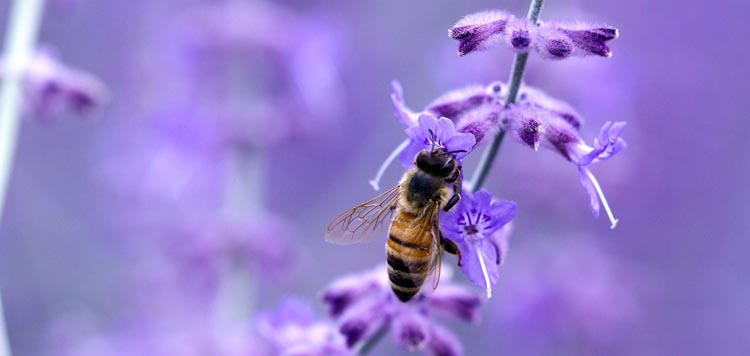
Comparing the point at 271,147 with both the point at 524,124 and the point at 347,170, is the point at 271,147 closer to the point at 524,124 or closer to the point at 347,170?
the point at 347,170

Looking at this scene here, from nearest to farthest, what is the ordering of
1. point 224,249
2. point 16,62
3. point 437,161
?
point 437,161 < point 16,62 < point 224,249

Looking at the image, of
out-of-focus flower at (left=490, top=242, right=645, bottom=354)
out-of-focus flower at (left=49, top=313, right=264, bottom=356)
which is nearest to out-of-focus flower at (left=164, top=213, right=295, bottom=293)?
out-of-focus flower at (left=49, top=313, right=264, bottom=356)

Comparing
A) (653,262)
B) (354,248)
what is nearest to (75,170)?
(354,248)

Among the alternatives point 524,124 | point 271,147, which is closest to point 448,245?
point 524,124

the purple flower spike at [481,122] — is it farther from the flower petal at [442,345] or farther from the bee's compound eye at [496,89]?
the flower petal at [442,345]

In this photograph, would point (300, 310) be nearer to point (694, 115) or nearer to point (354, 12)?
point (694, 115)

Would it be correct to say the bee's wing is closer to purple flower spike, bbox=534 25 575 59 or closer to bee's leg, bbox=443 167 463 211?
bee's leg, bbox=443 167 463 211
